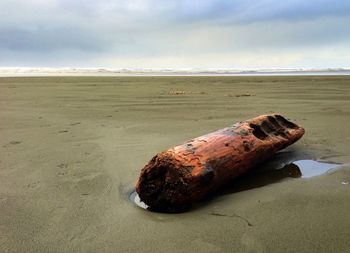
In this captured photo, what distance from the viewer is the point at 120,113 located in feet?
26.7

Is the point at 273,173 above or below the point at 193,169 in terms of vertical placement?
below

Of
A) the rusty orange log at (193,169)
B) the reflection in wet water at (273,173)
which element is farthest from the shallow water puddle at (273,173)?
the rusty orange log at (193,169)

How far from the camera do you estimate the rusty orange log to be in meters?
3.09

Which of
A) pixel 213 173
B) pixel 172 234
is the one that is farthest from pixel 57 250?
pixel 213 173

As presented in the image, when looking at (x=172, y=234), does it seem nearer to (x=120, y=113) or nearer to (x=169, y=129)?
(x=169, y=129)

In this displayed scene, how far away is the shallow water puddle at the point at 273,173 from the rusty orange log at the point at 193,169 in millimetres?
127

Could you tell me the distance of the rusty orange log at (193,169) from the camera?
309 cm

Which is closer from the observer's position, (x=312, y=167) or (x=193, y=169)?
(x=193, y=169)

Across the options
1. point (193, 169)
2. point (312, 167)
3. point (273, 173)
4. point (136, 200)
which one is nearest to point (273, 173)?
point (273, 173)

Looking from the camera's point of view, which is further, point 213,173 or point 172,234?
point 213,173

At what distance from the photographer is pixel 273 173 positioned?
403cm

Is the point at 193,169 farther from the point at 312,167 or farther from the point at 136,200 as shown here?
the point at 312,167

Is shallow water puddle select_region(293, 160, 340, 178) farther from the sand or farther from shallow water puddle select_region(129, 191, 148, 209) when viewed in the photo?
shallow water puddle select_region(129, 191, 148, 209)

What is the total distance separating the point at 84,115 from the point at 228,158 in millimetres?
4873
